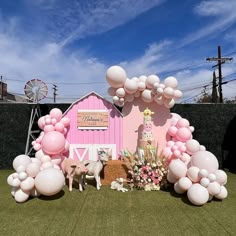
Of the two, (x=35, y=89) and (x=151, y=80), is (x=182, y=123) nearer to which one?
(x=151, y=80)

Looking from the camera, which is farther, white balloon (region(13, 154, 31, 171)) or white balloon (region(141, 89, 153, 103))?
white balloon (region(141, 89, 153, 103))

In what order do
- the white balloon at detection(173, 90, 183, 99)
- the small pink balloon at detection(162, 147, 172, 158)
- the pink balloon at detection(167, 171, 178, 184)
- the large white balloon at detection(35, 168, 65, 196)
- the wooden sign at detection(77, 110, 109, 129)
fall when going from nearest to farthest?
the large white balloon at detection(35, 168, 65, 196) → the pink balloon at detection(167, 171, 178, 184) → the small pink balloon at detection(162, 147, 172, 158) → the white balloon at detection(173, 90, 183, 99) → the wooden sign at detection(77, 110, 109, 129)

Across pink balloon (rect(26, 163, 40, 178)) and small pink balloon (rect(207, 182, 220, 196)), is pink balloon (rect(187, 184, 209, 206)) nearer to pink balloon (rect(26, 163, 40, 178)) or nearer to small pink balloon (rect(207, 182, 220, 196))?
small pink balloon (rect(207, 182, 220, 196))

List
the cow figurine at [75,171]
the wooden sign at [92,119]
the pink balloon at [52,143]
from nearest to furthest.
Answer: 1. the cow figurine at [75,171]
2. the pink balloon at [52,143]
3. the wooden sign at [92,119]

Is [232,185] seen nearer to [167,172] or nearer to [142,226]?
[167,172]

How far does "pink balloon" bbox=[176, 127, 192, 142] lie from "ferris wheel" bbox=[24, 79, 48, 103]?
13.1 feet

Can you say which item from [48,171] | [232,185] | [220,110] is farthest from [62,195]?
[220,110]

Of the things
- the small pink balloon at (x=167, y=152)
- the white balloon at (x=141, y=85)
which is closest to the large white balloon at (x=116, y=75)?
the white balloon at (x=141, y=85)

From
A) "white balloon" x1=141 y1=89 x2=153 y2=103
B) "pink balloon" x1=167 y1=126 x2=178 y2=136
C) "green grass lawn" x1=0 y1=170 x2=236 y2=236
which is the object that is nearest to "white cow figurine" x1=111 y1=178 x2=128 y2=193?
"green grass lawn" x1=0 y1=170 x2=236 y2=236

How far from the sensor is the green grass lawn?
11.6 feet

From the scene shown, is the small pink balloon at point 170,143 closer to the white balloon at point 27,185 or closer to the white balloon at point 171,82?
the white balloon at point 171,82

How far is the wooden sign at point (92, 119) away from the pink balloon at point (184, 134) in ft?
6.20

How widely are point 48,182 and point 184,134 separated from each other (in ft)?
11.3

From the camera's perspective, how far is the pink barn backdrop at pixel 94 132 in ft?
22.9
